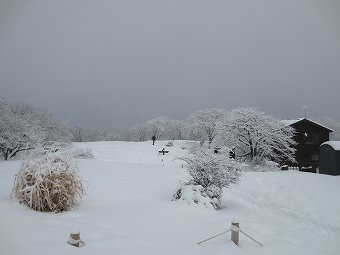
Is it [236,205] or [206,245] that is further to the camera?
[236,205]

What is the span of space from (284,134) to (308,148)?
10613 millimetres

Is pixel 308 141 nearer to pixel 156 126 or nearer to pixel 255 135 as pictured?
pixel 255 135

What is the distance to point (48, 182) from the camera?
7105 mm

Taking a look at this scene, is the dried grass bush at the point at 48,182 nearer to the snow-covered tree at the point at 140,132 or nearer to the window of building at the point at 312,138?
the window of building at the point at 312,138

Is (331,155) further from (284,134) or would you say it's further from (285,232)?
(285,232)

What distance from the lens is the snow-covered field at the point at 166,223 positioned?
17.3 ft

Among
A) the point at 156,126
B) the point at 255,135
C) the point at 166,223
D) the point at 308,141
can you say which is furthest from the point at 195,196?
the point at 156,126

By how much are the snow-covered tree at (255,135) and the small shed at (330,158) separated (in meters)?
2.75

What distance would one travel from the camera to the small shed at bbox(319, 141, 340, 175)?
86.9 ft

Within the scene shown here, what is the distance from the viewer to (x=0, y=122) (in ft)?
105

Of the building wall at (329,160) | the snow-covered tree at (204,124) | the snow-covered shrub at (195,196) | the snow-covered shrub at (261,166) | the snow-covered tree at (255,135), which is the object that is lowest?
the snow-covered shrub at (195,196)

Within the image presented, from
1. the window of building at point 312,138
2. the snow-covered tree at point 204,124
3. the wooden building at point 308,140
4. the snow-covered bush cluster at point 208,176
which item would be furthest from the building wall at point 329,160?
the snow-covered tree at point 204,124

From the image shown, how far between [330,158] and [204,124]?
29.0 meters

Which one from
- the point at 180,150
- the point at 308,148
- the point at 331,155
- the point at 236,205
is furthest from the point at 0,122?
the point at 308,148
